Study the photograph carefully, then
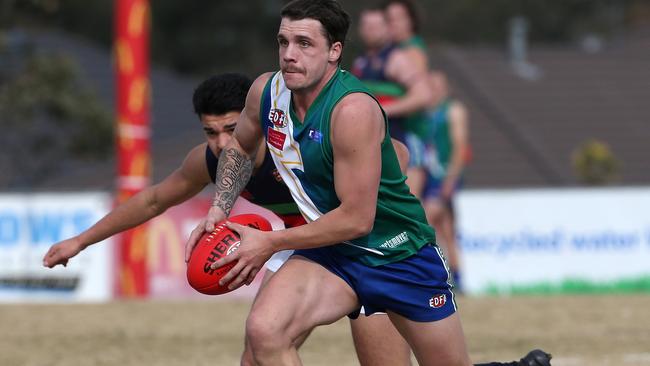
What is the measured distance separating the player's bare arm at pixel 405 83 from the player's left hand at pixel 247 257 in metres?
4.81

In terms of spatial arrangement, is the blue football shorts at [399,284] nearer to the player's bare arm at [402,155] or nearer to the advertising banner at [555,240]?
the player's bare arm at [402,155]

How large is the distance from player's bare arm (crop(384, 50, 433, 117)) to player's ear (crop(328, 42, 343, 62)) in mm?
4525

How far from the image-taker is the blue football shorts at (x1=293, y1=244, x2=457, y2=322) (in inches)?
213

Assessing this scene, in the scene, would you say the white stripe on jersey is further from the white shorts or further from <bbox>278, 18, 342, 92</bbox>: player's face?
the white shorts

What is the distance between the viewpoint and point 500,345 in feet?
31.3

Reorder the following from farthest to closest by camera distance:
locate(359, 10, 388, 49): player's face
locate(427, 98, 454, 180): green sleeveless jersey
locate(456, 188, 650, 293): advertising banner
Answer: locate(456, 188, 650, 293): advertising banner → locate(427, 98, 454, 180): green sleeveless jersey → locate(359, 10, 388, 49): player's face

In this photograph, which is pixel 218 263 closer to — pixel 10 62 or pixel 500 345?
pixel 500 345

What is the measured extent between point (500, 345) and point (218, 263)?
15.6 ft

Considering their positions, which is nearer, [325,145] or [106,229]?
[325,145]

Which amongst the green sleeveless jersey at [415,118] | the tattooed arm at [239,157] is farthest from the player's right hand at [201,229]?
the green sleeveless jersey at [415,118]

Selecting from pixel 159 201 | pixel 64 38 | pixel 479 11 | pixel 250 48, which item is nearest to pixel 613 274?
pixel 159 201

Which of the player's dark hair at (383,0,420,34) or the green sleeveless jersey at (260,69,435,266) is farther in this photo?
the player's dark hair at (383,0,420,34)

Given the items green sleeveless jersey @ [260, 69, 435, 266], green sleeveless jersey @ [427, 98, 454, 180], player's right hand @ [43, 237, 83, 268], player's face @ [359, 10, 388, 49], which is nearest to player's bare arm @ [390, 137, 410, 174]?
green sleeveless jersey @ [260, 69, 435, 266]

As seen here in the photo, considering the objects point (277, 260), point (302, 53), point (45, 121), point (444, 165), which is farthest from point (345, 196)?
point (45, 121)
